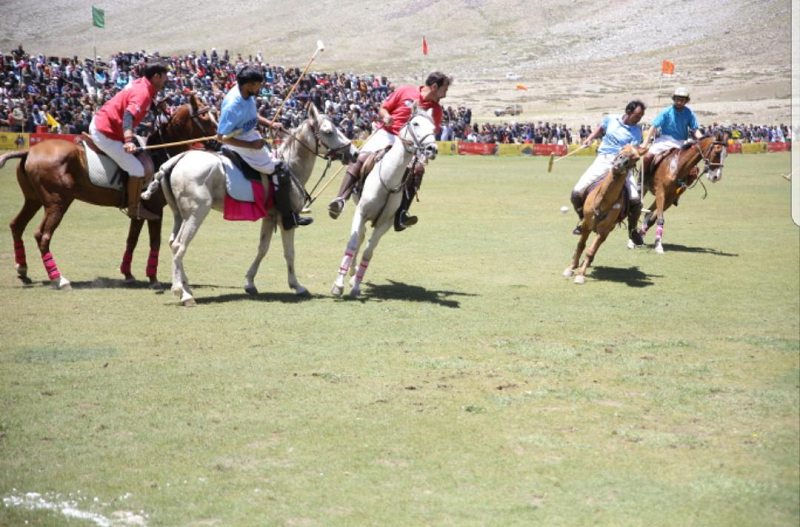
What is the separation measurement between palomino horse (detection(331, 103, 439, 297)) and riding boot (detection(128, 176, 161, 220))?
300 cm

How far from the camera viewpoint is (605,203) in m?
13.7

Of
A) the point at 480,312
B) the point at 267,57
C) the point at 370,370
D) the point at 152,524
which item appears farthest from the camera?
the point at 267,57

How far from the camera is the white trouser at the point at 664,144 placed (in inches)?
701

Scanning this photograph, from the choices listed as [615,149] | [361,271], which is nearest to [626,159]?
[615,149]

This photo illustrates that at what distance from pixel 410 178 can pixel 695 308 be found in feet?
14.2

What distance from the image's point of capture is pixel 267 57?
129 m

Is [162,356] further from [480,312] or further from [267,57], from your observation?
[267,57]

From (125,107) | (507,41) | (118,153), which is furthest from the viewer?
(507,41)

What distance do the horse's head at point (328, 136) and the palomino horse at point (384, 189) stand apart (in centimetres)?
52

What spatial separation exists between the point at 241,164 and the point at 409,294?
2.99m

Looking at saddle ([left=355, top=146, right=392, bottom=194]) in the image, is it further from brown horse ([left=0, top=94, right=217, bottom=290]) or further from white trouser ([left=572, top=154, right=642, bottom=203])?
white trouser ([left=572, top=154, right=642, bottom=203])

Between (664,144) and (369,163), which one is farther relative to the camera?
(664,144)

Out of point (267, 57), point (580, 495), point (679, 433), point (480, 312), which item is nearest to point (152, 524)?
point (580, 495)

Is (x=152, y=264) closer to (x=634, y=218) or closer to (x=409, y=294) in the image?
(x=409, y=294)
